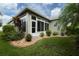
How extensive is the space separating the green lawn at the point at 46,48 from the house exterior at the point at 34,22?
0.48ft

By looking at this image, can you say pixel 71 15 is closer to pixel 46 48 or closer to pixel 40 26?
pixel 40 26

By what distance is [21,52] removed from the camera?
8.24ft

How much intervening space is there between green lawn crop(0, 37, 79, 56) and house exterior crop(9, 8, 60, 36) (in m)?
0.15

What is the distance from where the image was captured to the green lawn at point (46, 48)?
2510mm

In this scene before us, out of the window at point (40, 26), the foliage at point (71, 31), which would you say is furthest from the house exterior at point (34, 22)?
the foliage at point (71, 31)

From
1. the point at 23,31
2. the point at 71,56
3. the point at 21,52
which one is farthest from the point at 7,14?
the point at 71,56

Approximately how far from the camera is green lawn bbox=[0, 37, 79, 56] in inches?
98.8

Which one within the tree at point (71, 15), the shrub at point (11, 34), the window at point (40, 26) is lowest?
the shrub at point (11, 34)

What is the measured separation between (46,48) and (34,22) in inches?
14.3

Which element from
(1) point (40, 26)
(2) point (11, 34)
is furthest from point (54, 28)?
(2) point (11, 34)

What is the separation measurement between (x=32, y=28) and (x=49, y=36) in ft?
0.78

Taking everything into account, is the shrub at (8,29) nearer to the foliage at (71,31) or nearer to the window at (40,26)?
the window at (40,26)

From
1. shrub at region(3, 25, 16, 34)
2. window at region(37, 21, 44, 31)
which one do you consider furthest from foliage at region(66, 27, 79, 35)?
shrub at region(3, 25, 16, 34)

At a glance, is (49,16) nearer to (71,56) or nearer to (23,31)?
(23,31)
